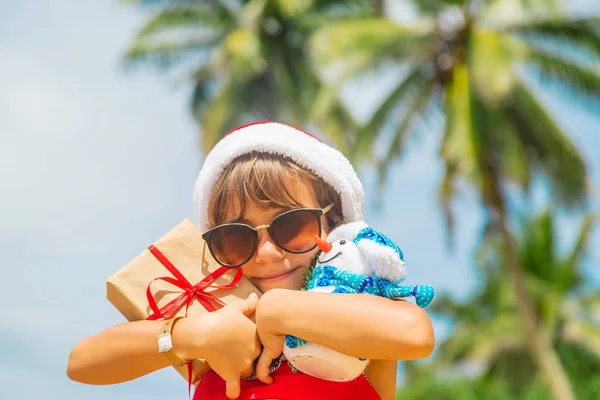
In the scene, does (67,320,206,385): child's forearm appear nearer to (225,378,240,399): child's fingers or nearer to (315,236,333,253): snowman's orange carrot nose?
Answer: (225,378,240,399): child's fingers

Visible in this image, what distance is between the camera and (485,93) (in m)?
13.9

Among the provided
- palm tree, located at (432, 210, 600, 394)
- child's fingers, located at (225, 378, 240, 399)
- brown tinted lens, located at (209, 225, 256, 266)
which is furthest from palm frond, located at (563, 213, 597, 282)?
child's fingers, located at (225, 378, 240, 399)

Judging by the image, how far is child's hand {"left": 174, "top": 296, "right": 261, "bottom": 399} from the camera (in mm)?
1748

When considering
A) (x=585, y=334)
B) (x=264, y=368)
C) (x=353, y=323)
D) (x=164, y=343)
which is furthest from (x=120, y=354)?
(x=585, y=334)

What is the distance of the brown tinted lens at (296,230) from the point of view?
1.85 m

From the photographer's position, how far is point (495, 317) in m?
18.9

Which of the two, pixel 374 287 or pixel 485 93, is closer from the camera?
pixel 374 287

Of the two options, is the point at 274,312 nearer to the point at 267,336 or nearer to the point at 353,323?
the point at 267,336

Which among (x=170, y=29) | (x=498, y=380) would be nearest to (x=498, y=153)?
(x=498, y=380)

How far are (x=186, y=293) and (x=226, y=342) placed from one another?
0.25 metres

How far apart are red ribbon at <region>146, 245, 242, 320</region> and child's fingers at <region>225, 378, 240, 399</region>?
0.69ft

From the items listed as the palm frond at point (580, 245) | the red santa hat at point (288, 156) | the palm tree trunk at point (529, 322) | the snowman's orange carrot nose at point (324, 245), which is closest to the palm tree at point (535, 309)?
the palm frond at point (580, 245)

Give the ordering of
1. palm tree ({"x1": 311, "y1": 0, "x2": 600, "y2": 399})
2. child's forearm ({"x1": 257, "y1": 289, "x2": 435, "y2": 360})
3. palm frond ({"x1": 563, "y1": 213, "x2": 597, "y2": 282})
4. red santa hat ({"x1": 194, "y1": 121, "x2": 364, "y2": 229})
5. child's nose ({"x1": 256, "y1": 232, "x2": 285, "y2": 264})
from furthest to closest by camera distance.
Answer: palm frond ({"x1": 563, "y1": 213, "x2": 597, "y2": 282}), palm tree ({"x1": 311, "y1": 0, "x2": 600, "y2": 399}), red santa hat ({"x1": 194, "y1": 121, "x2": 364, "y2": 229}), child's nose ({"x1": 256, "y1": 232, "x2": 285, "y2": 264}), child's forearm ({"x1": 257, "y1": 289, "x2": 435, "y2": 360})

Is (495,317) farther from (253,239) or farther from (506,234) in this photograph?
(253,239)
